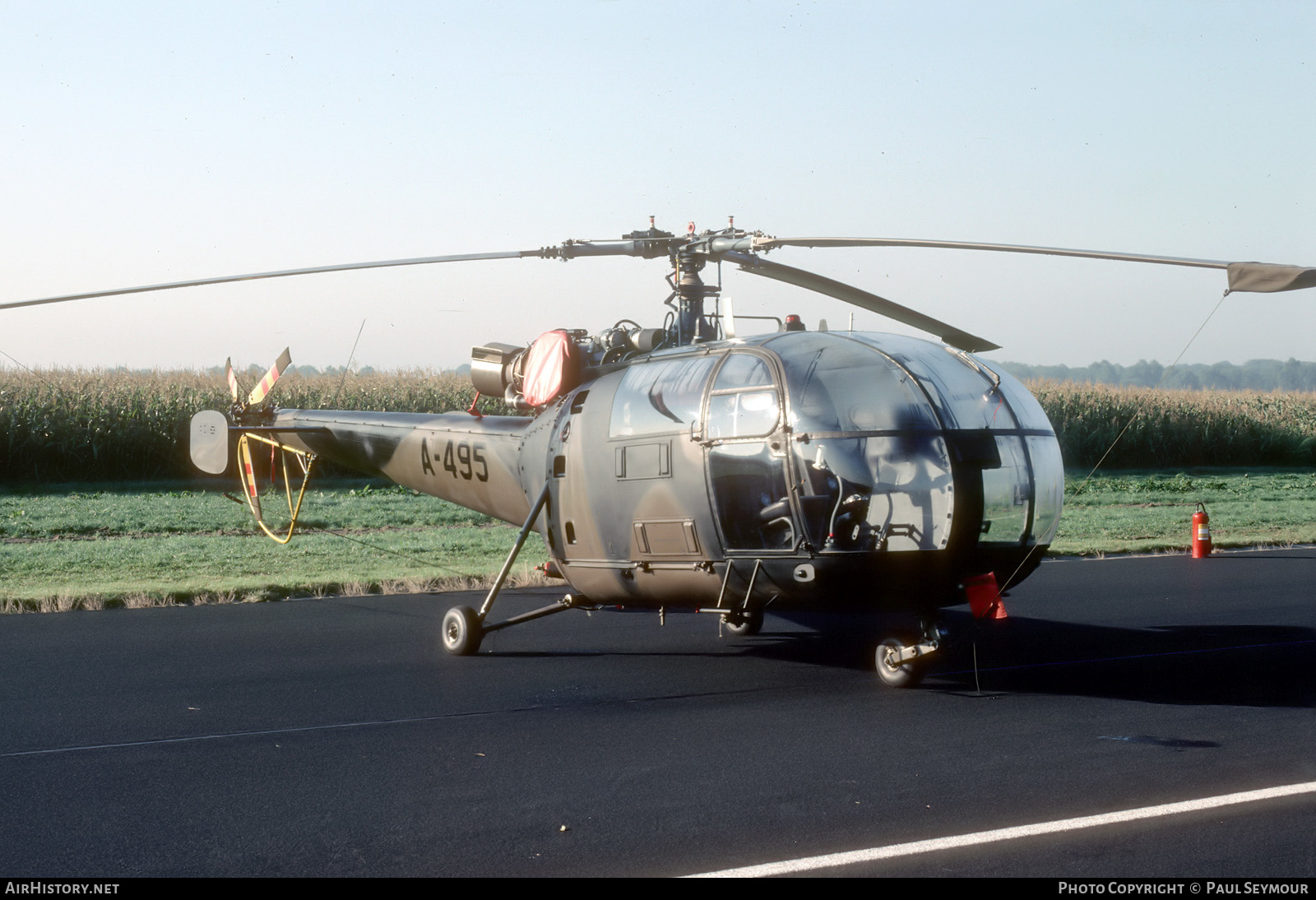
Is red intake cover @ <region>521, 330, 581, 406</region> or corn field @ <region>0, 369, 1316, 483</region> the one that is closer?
red intake cover @ <region>521, 330, 581, 406</region>

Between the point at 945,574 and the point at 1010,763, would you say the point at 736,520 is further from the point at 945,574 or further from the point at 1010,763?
the point at 1010,763

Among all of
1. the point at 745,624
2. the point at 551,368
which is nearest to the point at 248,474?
the point at 551,368

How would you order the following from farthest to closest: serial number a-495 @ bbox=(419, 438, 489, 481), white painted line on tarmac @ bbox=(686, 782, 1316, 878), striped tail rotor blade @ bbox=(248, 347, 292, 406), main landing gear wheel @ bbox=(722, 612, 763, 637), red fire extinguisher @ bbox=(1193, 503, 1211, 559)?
red fire extinguisher @ bbox=(1193, 503, 1211, 559) → striped tail rotor blade @ bbox=(248, 347, 292, 406) → serial number a-495 @ bbox=(419, 438, 489, 481) → main landing gear wheel @ bbox=(722, 612, 763, 637) → white painted line on tarmac @ bbox=(686, 782, 1316, 878)

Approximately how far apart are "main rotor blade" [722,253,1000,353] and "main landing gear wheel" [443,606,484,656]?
349 cm

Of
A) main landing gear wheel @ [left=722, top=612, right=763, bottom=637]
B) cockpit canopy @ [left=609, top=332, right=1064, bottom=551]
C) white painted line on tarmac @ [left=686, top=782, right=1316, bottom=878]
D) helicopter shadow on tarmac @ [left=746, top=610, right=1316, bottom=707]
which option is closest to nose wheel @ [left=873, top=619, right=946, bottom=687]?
helicopter shadow on tarmac @ [left=746, top=610, right=1316, bottom=707]

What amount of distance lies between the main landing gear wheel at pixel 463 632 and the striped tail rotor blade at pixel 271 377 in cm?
436

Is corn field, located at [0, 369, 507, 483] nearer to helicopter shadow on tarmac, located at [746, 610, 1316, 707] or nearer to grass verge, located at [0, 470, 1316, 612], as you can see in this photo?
grass verge, located at [0, 470, 1316, 612]

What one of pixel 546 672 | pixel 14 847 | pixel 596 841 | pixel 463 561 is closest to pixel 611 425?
pixel 546 672

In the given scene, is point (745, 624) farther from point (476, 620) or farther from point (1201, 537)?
point (1201, 537)

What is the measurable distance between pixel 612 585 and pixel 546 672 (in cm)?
80

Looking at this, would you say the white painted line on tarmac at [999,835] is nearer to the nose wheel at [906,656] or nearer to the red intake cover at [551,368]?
the nose wheel at [906,656]

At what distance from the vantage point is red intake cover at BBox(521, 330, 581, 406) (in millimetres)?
9594

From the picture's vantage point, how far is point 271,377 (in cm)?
1275

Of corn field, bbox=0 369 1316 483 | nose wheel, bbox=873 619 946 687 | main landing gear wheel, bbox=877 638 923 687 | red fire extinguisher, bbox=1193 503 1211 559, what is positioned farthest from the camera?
corn field, bbox=0 369 1316 483
